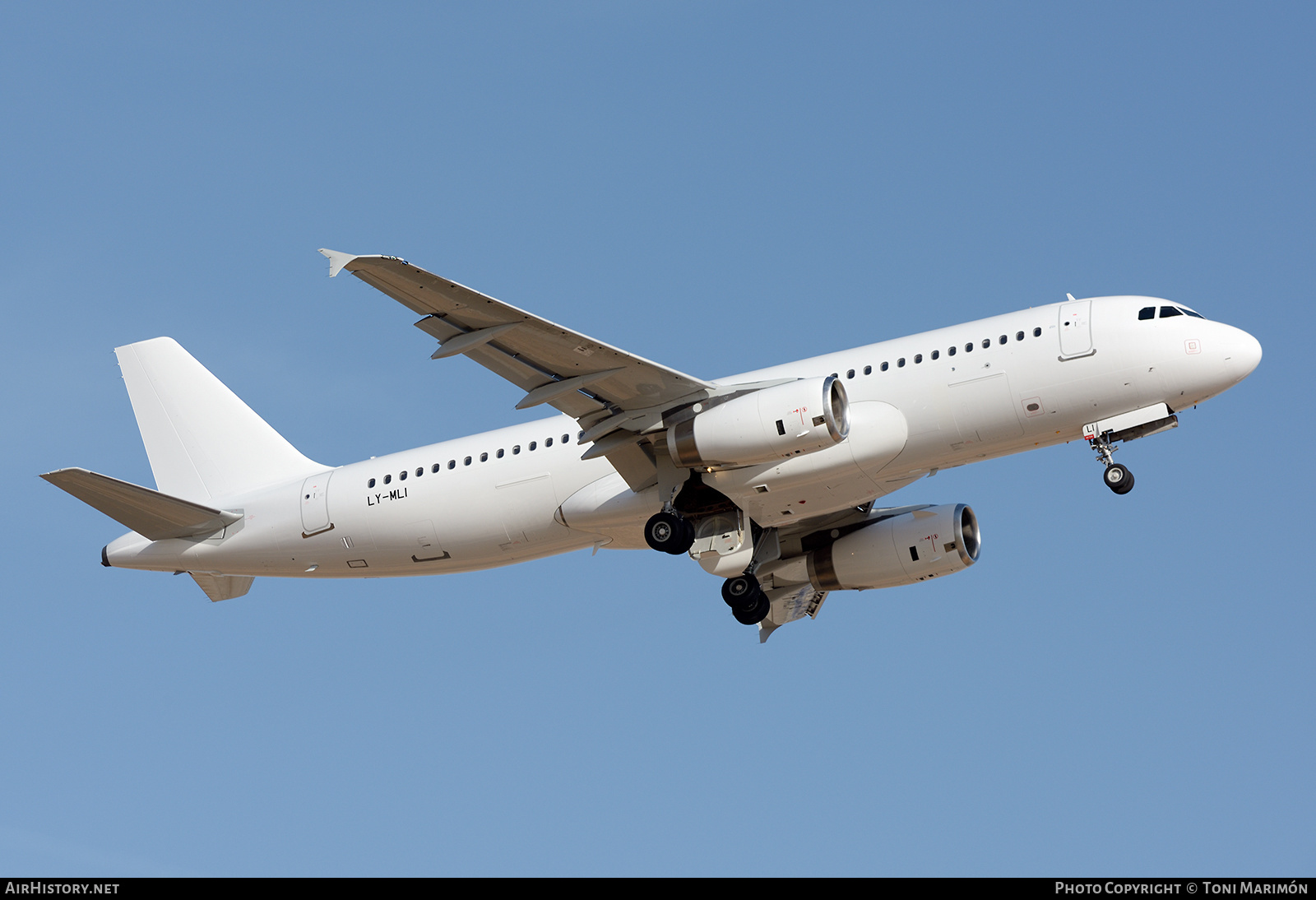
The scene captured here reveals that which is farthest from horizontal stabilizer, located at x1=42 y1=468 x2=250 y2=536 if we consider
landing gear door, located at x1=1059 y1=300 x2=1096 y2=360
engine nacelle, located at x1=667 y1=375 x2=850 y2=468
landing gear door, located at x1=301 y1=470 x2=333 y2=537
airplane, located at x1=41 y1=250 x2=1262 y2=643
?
landing gear door, located at x1=1059 y1=300 x2=1096 y2=360

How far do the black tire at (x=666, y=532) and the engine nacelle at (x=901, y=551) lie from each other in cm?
618

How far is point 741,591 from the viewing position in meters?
36.5

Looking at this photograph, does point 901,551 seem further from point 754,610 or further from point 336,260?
point 336,260

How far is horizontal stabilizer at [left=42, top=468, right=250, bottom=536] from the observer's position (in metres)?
33.3

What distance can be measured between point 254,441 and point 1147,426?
22156mm

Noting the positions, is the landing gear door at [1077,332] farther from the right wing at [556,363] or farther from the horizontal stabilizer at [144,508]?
the horizontal stabilizer at [144,508]

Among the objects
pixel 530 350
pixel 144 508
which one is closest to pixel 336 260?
pixel 530 350

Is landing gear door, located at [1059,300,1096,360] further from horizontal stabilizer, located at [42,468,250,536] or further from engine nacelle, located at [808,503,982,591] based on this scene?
horizontal stabilizer, located at [42,468,250,536]

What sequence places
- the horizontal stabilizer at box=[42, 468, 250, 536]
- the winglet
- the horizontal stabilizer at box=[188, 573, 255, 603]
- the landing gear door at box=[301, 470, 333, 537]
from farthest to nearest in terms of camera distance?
the horizontal stabilizer at box=[188, 573, 255, 603]
the landing gear door at box=[301, 470, 333, 537]
the horizontal stabilizer at box=[42, 468, 250, 536]
the winglet

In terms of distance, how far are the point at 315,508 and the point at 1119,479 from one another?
1857 cm

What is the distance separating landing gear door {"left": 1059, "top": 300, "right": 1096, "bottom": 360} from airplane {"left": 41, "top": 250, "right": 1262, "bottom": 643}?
0.16 feet

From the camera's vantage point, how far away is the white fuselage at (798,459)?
30.7 meters
